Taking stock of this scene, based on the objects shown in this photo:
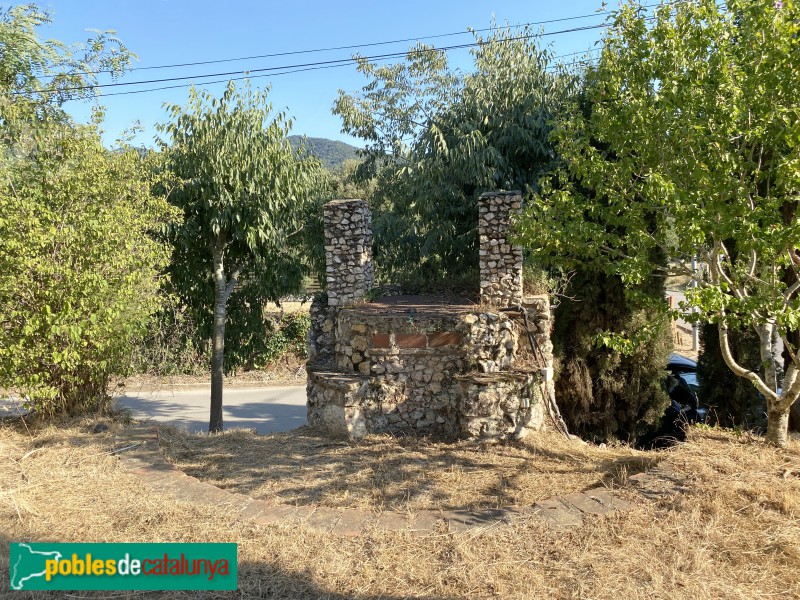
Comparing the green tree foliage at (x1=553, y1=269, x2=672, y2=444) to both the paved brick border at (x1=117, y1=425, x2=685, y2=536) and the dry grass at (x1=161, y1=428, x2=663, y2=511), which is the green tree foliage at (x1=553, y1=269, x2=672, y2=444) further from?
the paved brick border at (x1=117, y1=425, x2=685, y2=536)

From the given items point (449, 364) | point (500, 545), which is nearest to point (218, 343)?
point (449, 364)

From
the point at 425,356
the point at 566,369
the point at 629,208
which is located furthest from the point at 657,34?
the point at 566,369

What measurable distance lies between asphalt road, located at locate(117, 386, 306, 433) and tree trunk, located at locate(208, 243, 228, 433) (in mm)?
1736

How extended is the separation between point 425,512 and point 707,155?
11.6ft

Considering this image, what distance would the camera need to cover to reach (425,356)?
6152 mm

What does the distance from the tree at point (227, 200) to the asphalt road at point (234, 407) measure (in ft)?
8.19

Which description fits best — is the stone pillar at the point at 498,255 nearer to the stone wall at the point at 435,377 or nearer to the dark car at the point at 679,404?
the stone wall at the point at 435,377

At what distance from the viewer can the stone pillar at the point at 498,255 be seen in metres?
6.40

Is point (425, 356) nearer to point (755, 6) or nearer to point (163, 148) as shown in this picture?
point (755, 6)

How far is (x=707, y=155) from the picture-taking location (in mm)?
4309

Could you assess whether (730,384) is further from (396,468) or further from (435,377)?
(396,468)

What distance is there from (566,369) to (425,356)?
295cm

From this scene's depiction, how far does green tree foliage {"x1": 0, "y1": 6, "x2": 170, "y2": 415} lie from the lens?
17.4ft

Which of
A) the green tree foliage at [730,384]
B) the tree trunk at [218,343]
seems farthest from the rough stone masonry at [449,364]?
the green tree foliage at [730,384]
